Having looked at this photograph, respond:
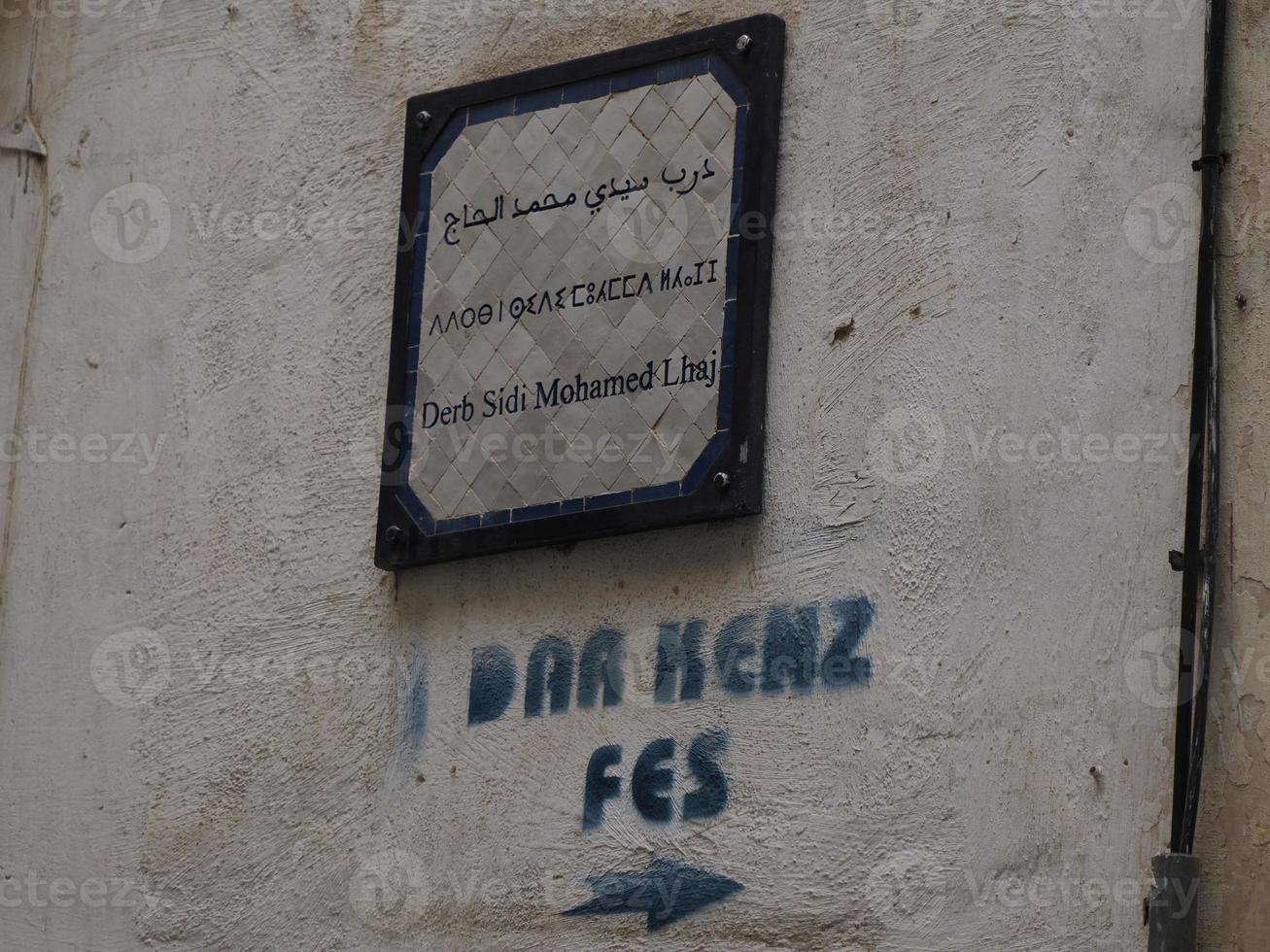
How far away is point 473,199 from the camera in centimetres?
567

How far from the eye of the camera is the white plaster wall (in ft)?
15.3

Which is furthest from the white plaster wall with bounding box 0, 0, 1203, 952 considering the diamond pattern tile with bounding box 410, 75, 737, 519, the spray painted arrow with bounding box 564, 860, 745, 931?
the diamond pattern tile with bounding box 410, 75, 737, 519

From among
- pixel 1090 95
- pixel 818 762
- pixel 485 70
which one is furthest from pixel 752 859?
pixel 485 70

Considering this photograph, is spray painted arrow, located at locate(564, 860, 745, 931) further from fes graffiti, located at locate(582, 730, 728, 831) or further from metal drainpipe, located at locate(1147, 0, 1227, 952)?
metal drainpipe, located at locate(1147, 0, 1227, 952)

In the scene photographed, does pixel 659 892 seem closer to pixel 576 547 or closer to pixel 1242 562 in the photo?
pixel 576 547

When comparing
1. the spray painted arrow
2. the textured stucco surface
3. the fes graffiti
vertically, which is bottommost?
the spray painted arrow

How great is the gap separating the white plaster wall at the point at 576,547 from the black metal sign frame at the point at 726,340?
8 centimetres

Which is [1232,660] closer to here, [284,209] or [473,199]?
[473,199]

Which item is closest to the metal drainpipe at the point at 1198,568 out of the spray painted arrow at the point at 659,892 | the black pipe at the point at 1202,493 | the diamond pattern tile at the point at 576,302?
the black pipe at the point at 1202,493

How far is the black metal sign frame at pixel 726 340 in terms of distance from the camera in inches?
200

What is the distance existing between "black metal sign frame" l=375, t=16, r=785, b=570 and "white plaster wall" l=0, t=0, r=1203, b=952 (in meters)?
0.08

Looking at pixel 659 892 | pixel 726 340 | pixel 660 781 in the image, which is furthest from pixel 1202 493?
pixel 659 892

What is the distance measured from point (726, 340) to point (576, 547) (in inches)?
24.6

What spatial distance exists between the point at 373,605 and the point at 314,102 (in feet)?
4.94
